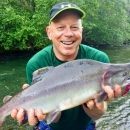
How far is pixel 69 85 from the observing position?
3.03m

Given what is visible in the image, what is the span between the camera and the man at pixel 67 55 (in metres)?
3.19

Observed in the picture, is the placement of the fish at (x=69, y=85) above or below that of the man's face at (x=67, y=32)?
below

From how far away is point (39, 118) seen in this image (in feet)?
10.3

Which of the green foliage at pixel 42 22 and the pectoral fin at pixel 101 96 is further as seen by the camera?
the green foliage at pixel 42 22

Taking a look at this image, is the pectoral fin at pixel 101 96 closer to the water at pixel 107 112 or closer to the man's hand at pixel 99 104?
the man's hand at pixel 99 104

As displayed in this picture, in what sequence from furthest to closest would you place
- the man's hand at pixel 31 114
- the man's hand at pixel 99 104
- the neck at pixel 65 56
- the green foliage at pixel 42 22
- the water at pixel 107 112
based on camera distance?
1. the green foliage at pixel 42 22
2. the water at pixel 107 112
3. the neck at pixel 65 56
4. the man's hand at pixel 31 114
5. the man's hand at pixel 99 104

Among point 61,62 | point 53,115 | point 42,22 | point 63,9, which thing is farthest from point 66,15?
point 42,22

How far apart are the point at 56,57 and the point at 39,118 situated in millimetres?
972

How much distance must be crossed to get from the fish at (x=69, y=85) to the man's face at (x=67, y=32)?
43cm

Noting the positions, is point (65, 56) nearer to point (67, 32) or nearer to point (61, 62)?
point (61, 62)

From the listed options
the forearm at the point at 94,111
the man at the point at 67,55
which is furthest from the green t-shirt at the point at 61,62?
the forearm at the point at 94,111

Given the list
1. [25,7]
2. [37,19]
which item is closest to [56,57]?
[37,19]

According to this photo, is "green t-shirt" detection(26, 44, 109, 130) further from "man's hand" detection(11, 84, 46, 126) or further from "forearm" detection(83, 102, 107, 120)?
"man's hand" detection(11, 84, 46, 126)

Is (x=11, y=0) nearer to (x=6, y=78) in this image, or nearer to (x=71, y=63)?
(x=6, y=78)
